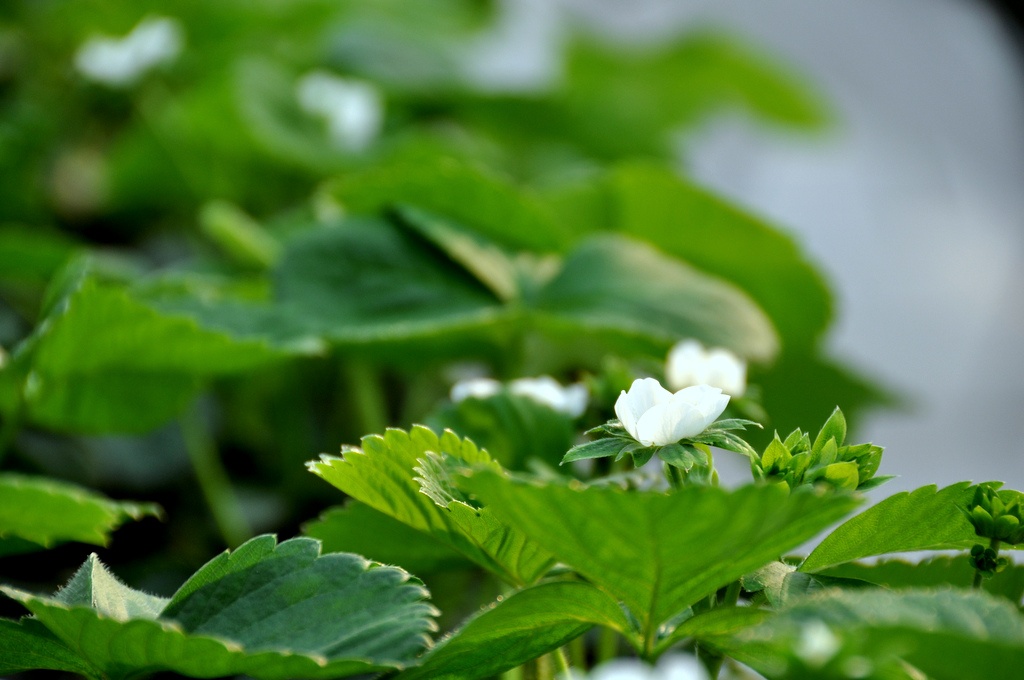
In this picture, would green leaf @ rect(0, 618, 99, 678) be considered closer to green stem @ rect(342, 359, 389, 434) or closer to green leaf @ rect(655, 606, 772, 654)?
green leaf @ rect(655, 606, 772, 654)

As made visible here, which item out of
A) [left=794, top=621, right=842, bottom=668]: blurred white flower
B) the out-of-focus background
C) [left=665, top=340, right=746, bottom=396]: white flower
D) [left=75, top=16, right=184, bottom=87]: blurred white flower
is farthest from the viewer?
the out-of-focus background

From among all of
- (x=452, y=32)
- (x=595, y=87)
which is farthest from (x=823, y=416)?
(x=452, y=32)

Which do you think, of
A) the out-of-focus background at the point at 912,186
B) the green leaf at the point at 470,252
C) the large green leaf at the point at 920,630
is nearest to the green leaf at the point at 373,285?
the green leaf at the point at 470,252

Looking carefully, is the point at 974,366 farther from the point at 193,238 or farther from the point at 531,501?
the point at 531,501

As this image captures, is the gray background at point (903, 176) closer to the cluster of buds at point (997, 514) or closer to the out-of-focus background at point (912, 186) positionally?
the out-of-focus background at point (912, 186)

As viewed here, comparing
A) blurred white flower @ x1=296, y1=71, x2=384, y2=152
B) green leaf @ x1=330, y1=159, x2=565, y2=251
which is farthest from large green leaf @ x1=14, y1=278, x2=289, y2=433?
blurred white flower @ x1=296, y1=71, x2=384, y2=152

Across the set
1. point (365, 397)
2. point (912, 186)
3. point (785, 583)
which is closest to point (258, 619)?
point (785, 583)
